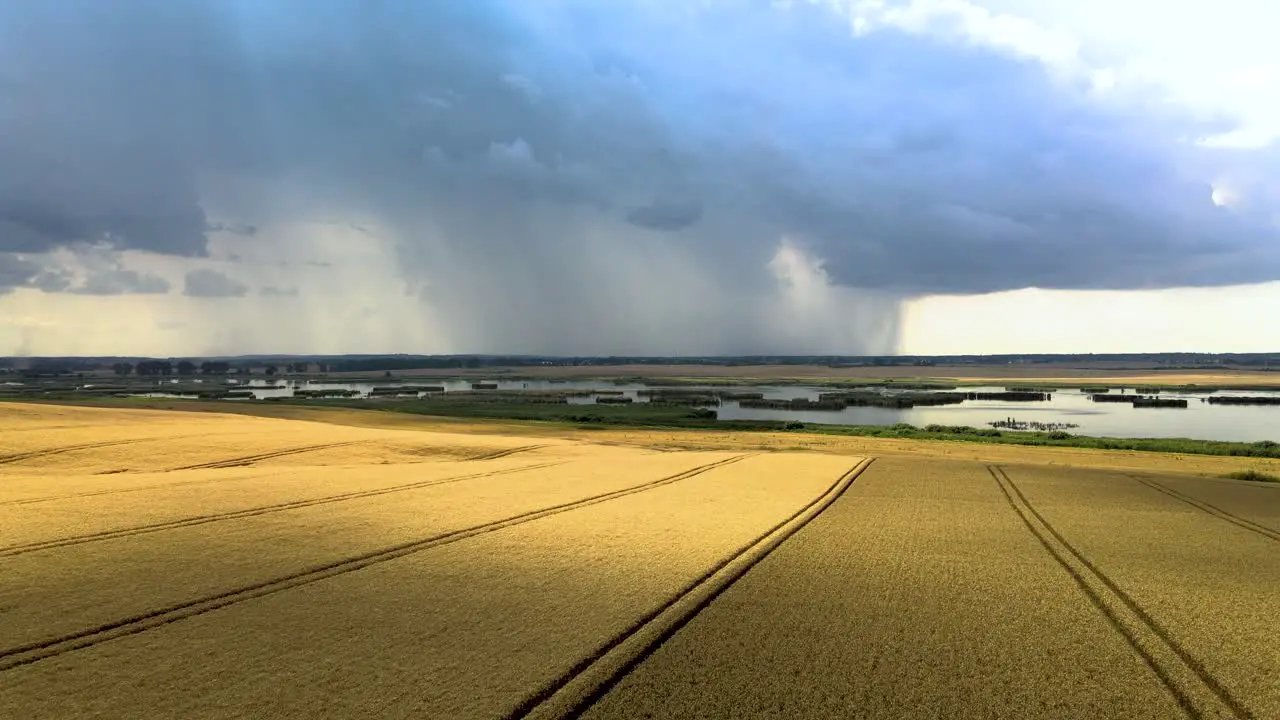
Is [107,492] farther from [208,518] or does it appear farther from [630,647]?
[630,647]

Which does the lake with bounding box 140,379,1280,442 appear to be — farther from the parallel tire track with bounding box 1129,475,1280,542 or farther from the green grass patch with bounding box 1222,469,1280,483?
the parallel tire track with bounding box 1129,475,1280,542

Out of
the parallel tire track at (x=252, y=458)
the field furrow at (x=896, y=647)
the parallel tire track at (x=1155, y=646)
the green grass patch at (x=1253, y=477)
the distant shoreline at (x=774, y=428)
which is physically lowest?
the green grass patch at (x=1253, y=477)

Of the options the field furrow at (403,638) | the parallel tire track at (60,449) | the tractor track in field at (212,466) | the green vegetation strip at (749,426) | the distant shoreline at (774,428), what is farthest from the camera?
the green vegetation strip at (749,426)

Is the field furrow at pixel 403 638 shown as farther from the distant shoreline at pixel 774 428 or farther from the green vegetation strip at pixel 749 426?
the distant shoreline at pixel 774 428

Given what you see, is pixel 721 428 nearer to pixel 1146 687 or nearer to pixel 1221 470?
pixel 1221 470

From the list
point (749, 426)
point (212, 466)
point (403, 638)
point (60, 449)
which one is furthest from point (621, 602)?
point (749, 426)

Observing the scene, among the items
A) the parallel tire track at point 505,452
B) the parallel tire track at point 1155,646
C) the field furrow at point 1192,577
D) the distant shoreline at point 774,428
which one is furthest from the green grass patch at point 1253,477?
the parallel tire track at point 505,452

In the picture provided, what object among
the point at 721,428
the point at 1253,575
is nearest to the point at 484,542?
the point at 1253,575

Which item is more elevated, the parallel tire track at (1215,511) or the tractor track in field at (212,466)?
the tractor track in field at (212,466)
